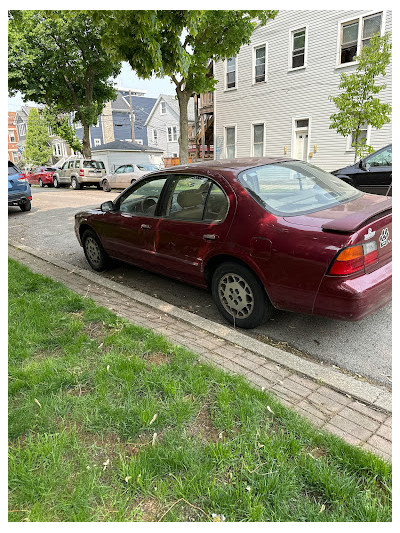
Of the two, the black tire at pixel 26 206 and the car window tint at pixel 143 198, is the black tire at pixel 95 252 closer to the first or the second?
the car window tint at pixel 143 198

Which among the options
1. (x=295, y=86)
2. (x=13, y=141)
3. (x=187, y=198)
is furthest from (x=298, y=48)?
(x=13, y=141)

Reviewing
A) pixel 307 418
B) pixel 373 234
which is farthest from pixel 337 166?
pixel 307 418

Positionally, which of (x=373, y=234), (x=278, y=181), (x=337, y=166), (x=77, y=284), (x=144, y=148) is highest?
(x=144, y=148)

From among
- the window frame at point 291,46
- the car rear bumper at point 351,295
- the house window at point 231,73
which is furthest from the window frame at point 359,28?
the car rear bumper at point 351,295

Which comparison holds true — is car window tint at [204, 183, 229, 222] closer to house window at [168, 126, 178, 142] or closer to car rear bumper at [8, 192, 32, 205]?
car rear bumper at [8, 192, 32, 205]

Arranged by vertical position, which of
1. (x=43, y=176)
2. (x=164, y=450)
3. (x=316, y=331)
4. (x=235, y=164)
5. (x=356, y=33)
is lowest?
(x=164, y=450)

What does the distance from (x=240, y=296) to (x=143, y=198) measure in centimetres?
195

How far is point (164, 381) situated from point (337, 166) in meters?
17.0

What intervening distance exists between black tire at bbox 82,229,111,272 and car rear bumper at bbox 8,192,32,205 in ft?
26.8

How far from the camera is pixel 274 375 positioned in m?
3.01

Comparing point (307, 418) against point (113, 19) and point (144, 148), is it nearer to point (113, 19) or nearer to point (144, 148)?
point (113, 19)

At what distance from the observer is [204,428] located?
2.41 meters

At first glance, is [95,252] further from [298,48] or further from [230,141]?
[230,141]

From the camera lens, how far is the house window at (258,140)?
20594 millimetres
